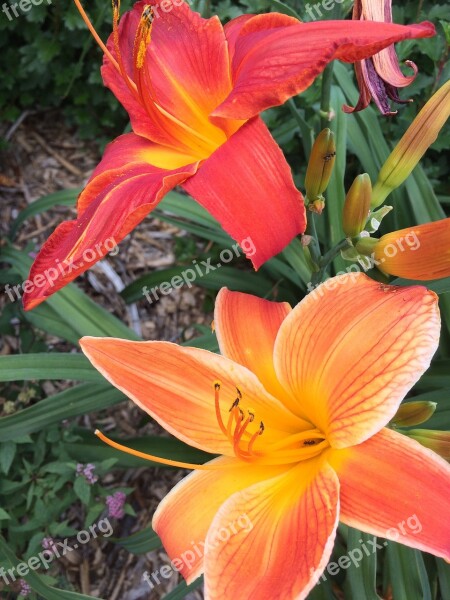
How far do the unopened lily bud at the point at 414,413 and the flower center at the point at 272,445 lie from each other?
0.42 feet

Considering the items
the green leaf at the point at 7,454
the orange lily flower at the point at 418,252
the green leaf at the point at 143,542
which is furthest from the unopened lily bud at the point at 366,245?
the green leaf at the point at 7,454

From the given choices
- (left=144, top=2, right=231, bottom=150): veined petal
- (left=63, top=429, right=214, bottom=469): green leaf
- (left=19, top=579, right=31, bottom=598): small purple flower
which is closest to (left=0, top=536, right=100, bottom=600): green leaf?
(left=19, top=579, right=31, bottom=598): small purple flower

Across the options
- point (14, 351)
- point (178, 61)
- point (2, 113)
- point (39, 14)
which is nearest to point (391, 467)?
point (178, 61)

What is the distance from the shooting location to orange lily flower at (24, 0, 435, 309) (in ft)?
2.44

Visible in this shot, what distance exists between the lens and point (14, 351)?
181cm

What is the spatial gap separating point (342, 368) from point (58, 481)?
86 centimetres

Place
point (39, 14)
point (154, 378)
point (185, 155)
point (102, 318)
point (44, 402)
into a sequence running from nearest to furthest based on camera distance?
point (154, 378)
point (185, 155)
point (44, 402)
point (102, 318)
point (39, 14)

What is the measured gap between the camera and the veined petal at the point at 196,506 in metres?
0.85

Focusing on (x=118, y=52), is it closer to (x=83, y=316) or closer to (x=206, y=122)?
(x=206, y=122)

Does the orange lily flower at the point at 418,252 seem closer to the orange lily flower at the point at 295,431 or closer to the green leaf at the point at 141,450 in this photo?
the orange lily flower at the point at 295,431

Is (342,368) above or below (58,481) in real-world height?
above

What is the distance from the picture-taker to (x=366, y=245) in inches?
37.3

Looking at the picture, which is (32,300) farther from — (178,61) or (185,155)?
(178,61)

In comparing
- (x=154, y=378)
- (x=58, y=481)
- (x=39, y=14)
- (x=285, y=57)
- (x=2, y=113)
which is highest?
(x=39, y=14)
